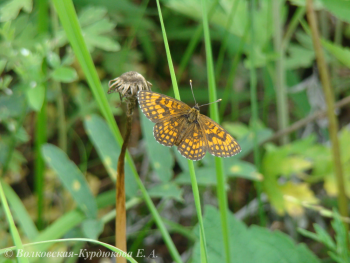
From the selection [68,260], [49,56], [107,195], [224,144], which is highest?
[49,56]

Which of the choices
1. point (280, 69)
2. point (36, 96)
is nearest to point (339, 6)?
point (280, 69)

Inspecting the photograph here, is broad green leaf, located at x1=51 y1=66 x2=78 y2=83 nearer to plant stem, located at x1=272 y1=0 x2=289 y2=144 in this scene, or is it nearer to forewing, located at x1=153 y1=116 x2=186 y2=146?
forewing, located at x1=153 y1=116 x2=186 y2=146

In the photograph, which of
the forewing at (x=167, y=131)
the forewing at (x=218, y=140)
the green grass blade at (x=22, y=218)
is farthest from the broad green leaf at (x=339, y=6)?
the green grass blade at (x=22, y=218)

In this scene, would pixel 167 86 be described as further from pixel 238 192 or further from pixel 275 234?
pixel 275 234

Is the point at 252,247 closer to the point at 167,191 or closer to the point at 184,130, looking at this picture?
the point at 167,191

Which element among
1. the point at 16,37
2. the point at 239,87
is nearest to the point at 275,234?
the point at 16,37

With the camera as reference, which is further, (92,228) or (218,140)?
(218,140)

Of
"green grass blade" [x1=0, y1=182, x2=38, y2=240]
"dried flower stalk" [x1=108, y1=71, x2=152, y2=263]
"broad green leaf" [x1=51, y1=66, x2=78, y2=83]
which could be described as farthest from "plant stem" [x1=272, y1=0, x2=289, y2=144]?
"green grass blade" [x1=0, y1=182, x2=38, y2=240]
